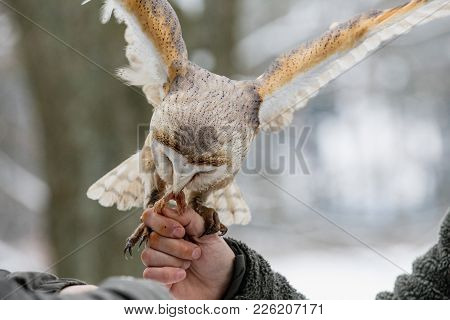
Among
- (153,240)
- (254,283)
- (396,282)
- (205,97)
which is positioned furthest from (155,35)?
(396,282)

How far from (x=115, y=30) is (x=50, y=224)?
75cm

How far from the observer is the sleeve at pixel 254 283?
1.01 m

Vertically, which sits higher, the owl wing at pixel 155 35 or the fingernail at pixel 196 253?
the owl wing at pixel 155 35

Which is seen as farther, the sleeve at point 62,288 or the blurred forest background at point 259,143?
the blurred forest background at point 259,143

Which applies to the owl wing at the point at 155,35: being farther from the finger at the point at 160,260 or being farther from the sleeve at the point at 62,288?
the sleeve at the point at 62,288

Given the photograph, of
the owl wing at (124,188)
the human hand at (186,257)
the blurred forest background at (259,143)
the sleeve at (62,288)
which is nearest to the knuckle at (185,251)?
the human hand at (186,257)

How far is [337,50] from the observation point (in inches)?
46.6

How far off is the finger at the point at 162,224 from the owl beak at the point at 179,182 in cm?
5

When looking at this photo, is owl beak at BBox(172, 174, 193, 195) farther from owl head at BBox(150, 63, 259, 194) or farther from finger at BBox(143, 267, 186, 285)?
finger at BBox(143, 267, 186, 285)

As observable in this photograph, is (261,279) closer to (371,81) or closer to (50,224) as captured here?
(50,224)

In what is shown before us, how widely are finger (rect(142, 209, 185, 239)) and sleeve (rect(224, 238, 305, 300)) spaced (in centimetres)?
13

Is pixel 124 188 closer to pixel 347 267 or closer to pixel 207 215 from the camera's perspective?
pixel 207 215

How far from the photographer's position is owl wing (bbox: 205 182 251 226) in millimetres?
1306
